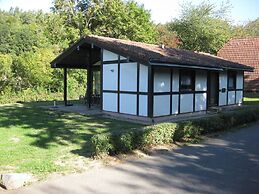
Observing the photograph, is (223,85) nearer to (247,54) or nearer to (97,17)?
(247,54)

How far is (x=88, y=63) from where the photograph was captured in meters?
17.4

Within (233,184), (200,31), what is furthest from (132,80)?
(200,31)

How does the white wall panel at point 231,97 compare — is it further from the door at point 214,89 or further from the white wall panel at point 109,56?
the white wall panel at point 109,56

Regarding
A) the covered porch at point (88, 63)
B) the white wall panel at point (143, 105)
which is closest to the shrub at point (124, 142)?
the white wall panel at point (143, 105)

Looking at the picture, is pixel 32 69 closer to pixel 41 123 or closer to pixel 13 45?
pixel 41 123

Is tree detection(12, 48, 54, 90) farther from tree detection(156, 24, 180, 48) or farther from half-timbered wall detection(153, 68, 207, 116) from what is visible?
tree detection(156, 24, 180, 48)

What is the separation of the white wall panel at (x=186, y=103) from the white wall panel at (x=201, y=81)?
2.43 feet

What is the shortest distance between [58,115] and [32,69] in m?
13.7

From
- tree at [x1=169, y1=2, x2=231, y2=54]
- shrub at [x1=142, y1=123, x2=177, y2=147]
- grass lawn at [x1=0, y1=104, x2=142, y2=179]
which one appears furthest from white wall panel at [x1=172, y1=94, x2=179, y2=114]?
tree at [x1=169, y1=2, x2=231, y2=54]

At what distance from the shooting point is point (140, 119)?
45.6ft

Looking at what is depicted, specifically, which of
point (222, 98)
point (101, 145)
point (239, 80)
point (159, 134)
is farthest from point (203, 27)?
point (101, 145)

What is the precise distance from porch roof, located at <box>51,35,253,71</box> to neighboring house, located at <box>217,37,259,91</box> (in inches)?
415

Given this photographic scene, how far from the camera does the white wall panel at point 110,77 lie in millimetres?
15203

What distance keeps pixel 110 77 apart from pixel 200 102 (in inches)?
178
